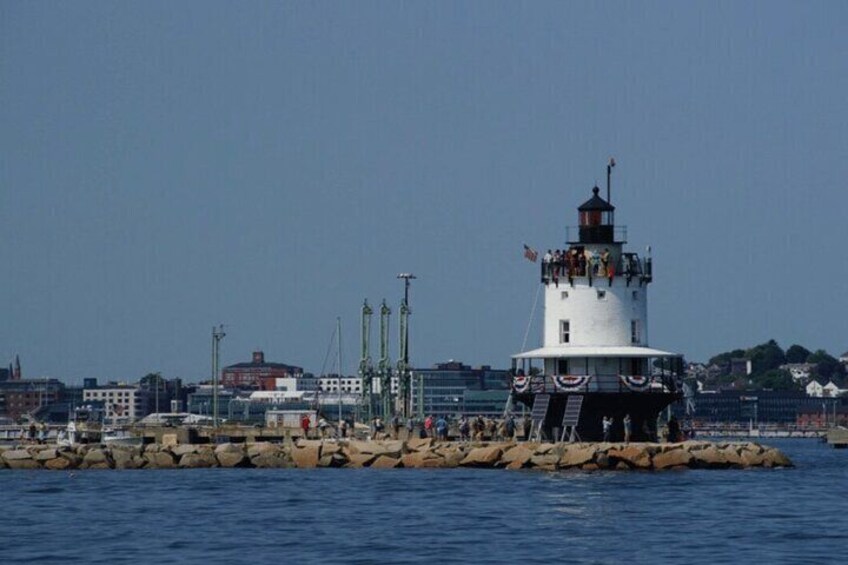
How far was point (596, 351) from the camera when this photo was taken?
224ft

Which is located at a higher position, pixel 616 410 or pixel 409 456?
pixel 616 410

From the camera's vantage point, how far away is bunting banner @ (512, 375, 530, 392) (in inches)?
2743

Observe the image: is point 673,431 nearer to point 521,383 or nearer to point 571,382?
point 571,382

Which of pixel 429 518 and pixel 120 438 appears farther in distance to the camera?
pixel 120 438

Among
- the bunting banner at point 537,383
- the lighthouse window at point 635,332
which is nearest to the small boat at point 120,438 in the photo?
the bunting banner at point 537,383

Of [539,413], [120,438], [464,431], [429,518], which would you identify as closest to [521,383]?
[539,413]

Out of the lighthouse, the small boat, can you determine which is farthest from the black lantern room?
the small boat

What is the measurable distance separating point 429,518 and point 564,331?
20390 mm

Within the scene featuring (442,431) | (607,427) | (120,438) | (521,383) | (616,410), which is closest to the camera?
(607,427)

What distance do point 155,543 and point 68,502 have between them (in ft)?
40.5

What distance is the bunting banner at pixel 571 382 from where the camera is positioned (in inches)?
2675

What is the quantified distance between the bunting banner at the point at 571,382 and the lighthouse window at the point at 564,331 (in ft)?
4.74

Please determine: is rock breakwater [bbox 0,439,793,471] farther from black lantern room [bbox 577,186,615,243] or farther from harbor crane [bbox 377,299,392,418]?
harbor crane [bbox 377,299,392,418]

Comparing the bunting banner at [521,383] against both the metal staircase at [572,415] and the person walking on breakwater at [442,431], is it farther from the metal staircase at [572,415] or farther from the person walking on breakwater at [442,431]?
the person walking on breakwater at [442,431]
